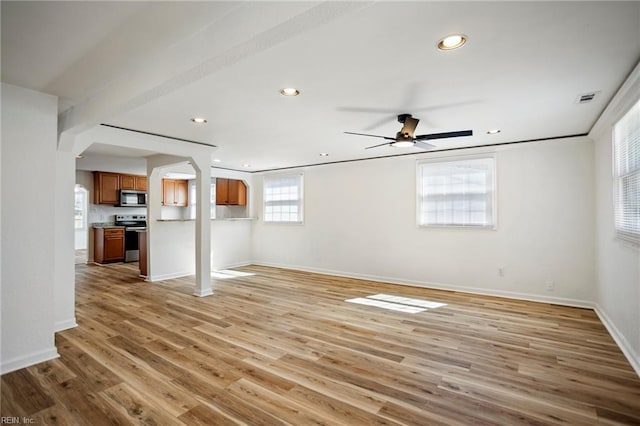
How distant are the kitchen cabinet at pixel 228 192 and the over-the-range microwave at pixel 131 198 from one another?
2.52 meters

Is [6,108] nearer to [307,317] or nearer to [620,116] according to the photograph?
[307,317]

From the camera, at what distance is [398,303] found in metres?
4.47

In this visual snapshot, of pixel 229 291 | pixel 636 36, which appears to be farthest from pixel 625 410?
pixel 229 291

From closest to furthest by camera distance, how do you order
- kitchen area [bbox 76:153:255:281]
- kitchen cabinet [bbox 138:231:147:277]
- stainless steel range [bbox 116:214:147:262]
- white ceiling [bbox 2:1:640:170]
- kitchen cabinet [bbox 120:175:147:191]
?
1. white ceiling [bbox 2:1:640:170]
2. kitchen cabinet [bbox 138:231:147:277]
3. kitchen area [bbox 76:153:255:281]
4. stainless steel range [bbox 116:214:147:262]
5. kitchen cabinet [bbox 120:175:147:191]

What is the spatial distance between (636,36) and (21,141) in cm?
458

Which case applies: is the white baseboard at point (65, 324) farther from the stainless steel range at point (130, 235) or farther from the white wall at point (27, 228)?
the stainless steel range at point (130, 235)

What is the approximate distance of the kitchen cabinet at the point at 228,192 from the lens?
788cm

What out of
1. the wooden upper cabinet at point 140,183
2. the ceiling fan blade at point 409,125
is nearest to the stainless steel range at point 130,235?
the wooden upper cabinet at point 140,183

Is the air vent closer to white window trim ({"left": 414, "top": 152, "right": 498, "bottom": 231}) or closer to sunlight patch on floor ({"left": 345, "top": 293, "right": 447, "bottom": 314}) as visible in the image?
white window trim ({"left": 414, "top": 152, "right": 498, "bottom": 231})

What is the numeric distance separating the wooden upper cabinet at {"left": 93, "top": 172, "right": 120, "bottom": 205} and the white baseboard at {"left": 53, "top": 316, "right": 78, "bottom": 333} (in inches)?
212

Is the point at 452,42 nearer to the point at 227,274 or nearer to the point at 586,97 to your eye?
the point at 586,97

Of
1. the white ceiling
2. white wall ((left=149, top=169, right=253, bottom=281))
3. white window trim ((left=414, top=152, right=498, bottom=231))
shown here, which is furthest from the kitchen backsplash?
white window trim ((left=414, top=152, right=498, bottom=231))

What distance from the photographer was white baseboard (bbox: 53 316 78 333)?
339 centimetres

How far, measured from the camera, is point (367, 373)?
8.18ft
